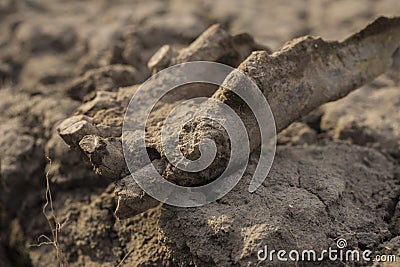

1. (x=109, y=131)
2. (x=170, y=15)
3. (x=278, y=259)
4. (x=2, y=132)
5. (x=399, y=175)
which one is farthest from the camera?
(x=170, y=15)

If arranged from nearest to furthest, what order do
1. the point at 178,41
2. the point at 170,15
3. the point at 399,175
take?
1. the point at 399,175
2. the point at 178,41
3. the point at 170,15

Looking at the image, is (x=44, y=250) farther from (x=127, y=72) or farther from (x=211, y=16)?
(x=211, y=16)

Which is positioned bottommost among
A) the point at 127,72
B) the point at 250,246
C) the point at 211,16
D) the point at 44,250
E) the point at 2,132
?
the point at 44,250

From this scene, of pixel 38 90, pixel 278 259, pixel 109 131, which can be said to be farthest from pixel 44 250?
pixel 278 259

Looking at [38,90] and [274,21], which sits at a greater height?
[274,21]
